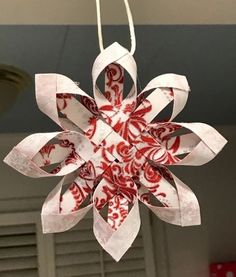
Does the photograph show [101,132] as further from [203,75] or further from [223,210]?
[223,210]

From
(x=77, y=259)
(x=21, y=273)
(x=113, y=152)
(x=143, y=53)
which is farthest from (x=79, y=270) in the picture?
(x=113, y=152)

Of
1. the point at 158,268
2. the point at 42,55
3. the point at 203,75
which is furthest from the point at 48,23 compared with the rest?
the point at 158,268

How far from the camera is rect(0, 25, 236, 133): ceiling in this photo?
3.08 feet

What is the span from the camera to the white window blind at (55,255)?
154 cm

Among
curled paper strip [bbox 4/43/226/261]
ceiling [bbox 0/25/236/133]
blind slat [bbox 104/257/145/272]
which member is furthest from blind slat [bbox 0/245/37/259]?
curled paper strip [bbox 4/43/226/261]

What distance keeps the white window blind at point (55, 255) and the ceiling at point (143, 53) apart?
0.31 meters

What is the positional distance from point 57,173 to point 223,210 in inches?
46.7

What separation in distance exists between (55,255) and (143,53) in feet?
2.33

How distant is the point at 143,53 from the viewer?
3.54 ft

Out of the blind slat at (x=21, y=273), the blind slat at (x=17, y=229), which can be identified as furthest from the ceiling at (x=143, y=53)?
the blind slat at (x=21, y=273)

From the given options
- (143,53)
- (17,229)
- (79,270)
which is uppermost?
(143,53)

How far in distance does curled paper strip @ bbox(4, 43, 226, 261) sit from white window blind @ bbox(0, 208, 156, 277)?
1.00 m

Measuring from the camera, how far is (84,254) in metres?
1.58

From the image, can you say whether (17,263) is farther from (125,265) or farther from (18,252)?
(125,265)
